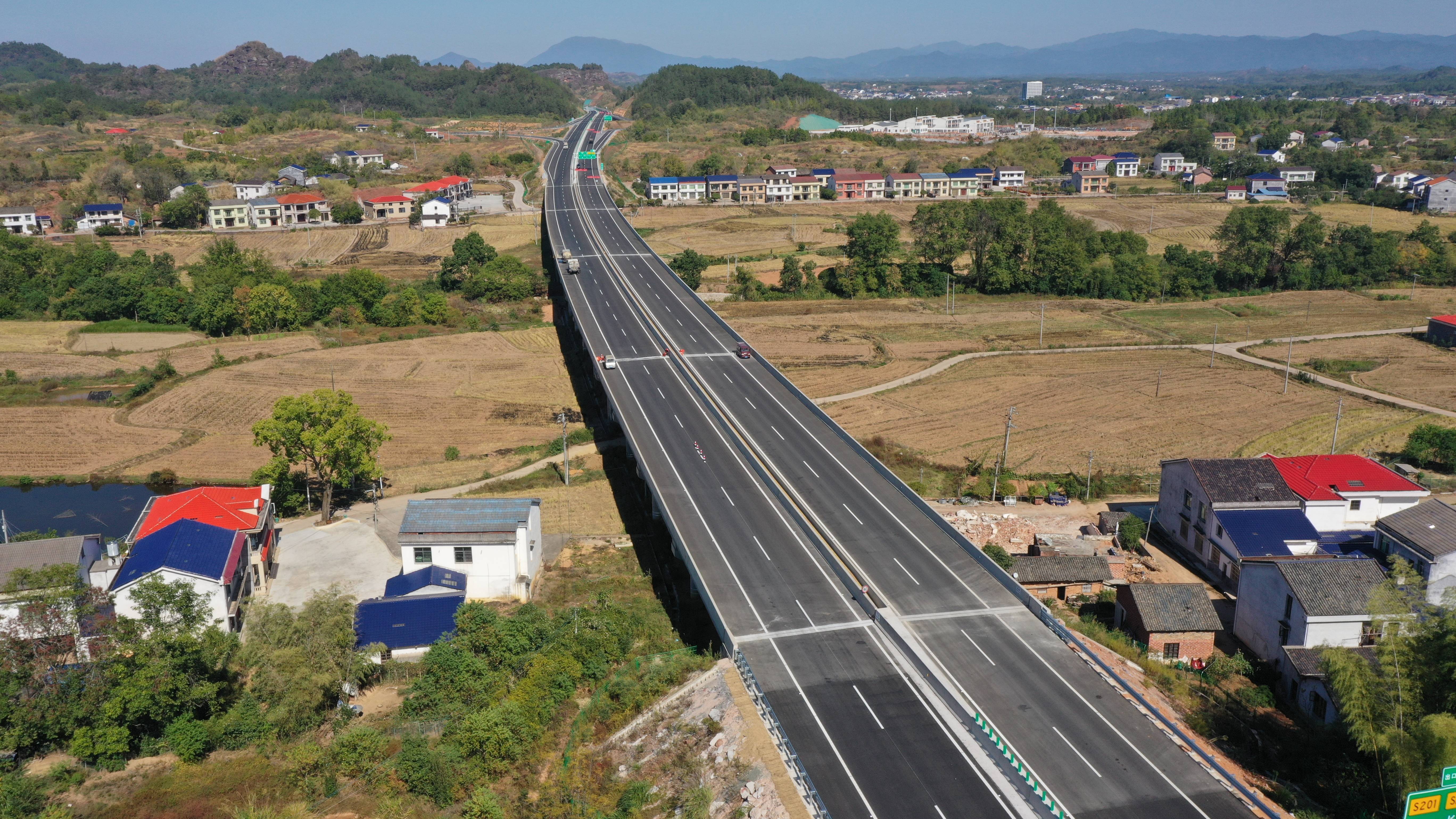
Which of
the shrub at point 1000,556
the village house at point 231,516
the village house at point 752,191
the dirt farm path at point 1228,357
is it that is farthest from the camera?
the village house at point 752,191

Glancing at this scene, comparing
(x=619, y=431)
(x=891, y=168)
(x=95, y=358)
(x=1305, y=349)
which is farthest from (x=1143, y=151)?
(x=95, y=358)

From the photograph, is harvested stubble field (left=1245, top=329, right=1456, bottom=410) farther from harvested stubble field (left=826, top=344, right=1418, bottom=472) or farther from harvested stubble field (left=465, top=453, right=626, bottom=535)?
harvested stubble field (left=465, top=453, right=626, bottom=535)

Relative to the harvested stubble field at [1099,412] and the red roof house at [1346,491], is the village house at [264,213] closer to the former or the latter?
the harvested stubble field at [1099,412]

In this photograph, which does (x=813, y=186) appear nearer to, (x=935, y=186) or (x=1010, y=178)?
(x=935, y=186)

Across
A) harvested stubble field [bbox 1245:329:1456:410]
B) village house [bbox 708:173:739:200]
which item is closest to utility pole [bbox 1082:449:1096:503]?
harvested stubble field [bbox 1245:329:1456:410]

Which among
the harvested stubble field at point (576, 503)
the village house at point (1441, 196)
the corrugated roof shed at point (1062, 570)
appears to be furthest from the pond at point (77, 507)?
the village house at point (1441, 196)

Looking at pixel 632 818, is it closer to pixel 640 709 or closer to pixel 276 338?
pixel 640 709
